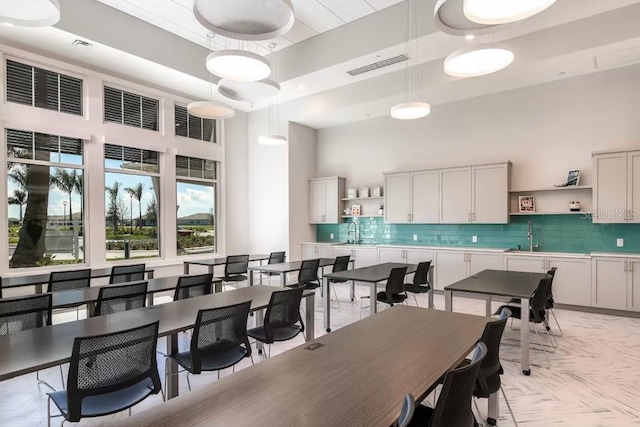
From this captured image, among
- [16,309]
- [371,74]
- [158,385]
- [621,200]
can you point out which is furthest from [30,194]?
[621,200]

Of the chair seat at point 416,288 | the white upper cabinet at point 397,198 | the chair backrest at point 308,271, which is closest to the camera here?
the chair seat at point 416,288

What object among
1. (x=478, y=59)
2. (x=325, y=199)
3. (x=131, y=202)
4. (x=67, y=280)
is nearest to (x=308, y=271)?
(x=67, y=280)

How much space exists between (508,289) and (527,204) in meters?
3.51

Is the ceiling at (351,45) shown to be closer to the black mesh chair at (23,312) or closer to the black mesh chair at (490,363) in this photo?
the black mesh chair at (23,312)

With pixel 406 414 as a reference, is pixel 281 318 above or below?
below

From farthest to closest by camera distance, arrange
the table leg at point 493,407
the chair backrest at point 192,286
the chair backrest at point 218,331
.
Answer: the chair backrest at point 192,286 < the table leg at point 493,407 < the chair backrest at point 218,331

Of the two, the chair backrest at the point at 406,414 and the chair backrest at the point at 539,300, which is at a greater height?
the chair backrest at the point at 406,414

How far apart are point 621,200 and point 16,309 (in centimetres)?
753

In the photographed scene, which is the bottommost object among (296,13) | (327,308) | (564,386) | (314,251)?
(564,386)

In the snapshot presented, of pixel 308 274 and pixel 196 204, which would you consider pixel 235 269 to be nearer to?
pixel 308 274

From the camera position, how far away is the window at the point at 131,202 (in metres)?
6.57

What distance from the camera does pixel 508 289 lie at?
3.60 m

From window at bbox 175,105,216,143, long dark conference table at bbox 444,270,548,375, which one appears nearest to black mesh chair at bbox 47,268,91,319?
window at bbox 175,105,216,143

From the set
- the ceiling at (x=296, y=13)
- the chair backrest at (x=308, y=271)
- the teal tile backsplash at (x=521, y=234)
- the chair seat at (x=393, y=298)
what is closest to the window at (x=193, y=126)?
the ceiling at (x=296, y=13)
